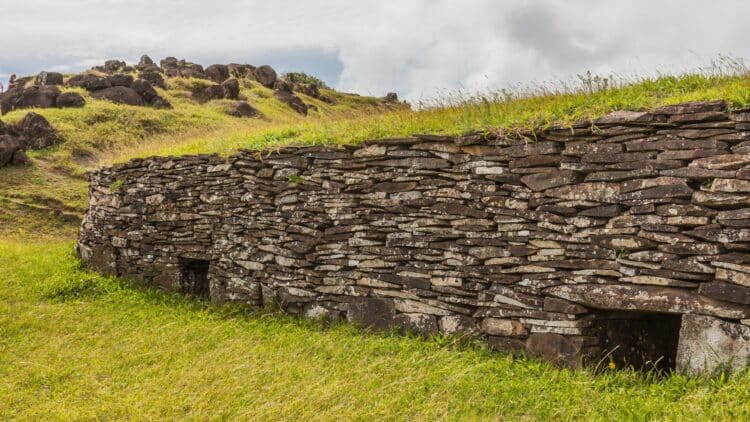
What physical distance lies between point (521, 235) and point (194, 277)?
262 inches

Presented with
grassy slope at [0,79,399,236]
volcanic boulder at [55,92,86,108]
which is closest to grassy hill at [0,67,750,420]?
grassy slope at [0,79,399,236]

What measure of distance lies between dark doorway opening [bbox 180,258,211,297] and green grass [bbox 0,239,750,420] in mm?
1592

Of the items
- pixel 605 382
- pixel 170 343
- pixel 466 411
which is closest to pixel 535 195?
pixel 605 382

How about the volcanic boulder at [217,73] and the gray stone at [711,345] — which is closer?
the gray stone at [711,345]

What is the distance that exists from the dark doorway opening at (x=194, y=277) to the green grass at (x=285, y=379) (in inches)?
62.7

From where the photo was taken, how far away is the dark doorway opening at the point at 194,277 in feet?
37.9

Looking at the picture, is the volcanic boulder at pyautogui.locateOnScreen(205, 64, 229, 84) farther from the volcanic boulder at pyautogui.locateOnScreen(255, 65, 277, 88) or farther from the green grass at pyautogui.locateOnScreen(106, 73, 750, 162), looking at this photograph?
the green grass at pyautogui.locateOnScreen(106, 73, 750, 162)

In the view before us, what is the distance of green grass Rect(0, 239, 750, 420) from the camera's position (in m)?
5.79

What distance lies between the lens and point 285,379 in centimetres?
671

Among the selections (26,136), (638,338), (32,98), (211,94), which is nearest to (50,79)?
(32,98)

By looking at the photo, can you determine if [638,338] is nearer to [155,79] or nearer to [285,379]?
[285,379]

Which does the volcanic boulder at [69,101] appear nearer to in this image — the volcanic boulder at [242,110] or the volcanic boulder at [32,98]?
the volcanic boulder at [32,98]

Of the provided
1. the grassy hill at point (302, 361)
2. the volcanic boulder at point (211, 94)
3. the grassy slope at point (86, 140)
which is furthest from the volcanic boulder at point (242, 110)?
the grassy hill at point (302, 361)

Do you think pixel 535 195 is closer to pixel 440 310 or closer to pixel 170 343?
pixel 440 310
